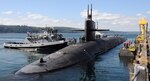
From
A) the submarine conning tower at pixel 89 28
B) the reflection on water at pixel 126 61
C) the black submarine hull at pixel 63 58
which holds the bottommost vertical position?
the reflection on water at pixel 126 61

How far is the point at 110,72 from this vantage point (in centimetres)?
2898

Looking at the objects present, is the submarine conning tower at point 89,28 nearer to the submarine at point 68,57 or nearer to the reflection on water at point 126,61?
the submarine at point 68,57

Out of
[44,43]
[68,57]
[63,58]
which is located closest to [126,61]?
[68,57]

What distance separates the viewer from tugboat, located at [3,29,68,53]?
5372 cm

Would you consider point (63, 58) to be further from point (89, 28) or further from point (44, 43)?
point (44, 43)

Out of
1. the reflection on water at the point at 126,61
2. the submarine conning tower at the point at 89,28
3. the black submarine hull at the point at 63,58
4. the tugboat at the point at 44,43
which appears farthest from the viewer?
the tugboat at the point at 44,43

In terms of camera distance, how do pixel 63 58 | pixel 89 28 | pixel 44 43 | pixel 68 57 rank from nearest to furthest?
pixel 63 58, pixel 68 57, pixel 89 28, pixel 44 43

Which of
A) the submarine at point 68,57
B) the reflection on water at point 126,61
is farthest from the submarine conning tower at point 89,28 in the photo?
the reflection on water at point 126,61

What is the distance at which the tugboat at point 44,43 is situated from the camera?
53.7m

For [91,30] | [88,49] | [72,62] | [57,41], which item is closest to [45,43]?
[57,41]

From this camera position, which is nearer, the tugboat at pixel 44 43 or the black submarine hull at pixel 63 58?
the black submarine hull at pixel 63 58

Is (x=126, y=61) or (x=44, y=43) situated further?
(x=44, y=43)

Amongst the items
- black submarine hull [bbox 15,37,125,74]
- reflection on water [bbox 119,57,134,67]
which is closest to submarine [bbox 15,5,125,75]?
black submarine hull [bbox 15,37,125,74]

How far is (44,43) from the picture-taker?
2162 inches
